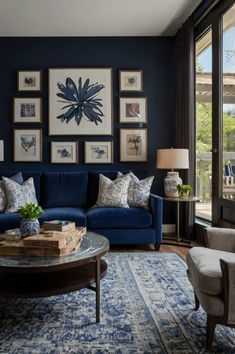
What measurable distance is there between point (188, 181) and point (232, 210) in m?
1.03

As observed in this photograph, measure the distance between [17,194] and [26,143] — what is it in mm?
1115

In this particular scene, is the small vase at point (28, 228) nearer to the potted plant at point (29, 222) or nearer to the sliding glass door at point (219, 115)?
the potted plant at point (29, 222)

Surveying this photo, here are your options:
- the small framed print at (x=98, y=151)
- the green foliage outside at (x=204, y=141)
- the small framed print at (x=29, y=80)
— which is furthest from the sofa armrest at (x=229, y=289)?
the small framed print at (x=29, y=80)

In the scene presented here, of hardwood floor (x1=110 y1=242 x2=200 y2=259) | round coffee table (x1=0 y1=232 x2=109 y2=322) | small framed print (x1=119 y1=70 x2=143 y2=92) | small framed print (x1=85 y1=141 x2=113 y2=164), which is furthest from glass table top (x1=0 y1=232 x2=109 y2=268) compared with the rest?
small framed print (x1=119 y1=70 x2=143 y2=92)

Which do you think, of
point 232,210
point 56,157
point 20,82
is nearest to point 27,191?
point 56,157

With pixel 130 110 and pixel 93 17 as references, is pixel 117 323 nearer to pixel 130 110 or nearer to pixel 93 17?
pixel 130 110

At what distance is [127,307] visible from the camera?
2.19 meters

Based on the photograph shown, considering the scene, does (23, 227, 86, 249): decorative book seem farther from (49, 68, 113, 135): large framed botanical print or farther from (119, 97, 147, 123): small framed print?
(119, 97, 147, 123): small framed print

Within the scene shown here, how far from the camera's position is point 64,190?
13.9 ft

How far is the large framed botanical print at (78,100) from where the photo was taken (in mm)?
4594

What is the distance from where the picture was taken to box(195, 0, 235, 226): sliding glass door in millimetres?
3402

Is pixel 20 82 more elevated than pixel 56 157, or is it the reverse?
pixel 20 82

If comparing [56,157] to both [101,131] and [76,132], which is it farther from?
[101,131]

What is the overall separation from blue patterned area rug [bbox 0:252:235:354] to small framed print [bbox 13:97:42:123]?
2.89 metres
